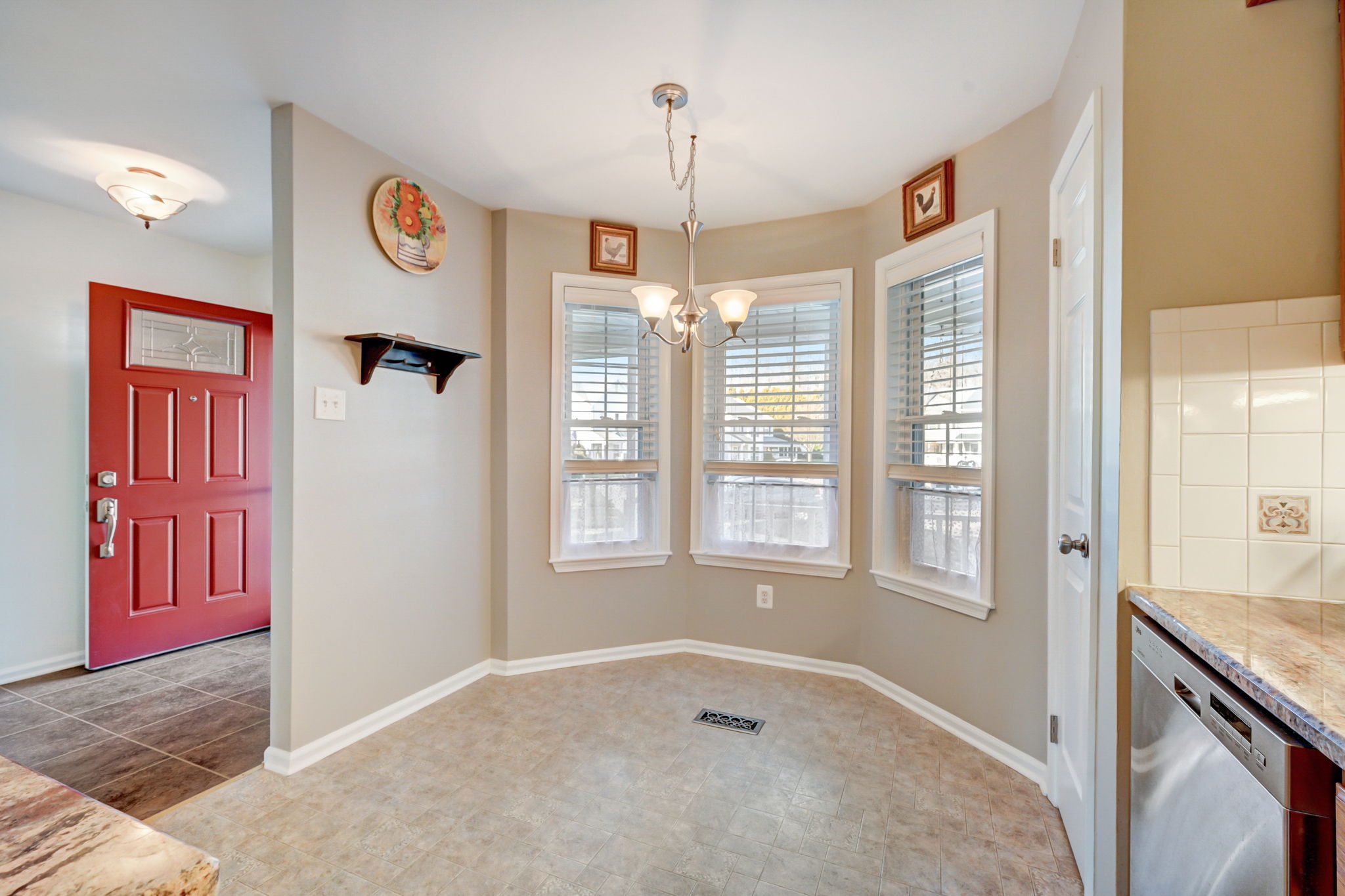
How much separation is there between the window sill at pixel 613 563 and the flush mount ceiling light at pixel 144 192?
239 centimetres

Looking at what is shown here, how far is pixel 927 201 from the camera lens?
258cm

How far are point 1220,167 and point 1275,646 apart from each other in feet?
3.17

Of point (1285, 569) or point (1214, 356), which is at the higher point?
point (1214, 356)

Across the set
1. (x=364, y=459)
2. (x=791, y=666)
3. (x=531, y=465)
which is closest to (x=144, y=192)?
(x=364, y=459)

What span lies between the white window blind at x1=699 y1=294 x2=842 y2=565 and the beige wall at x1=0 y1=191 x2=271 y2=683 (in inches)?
128

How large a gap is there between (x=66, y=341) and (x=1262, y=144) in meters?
4.68

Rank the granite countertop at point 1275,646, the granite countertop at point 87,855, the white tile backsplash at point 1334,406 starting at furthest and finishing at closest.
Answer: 1. the white tile backsplash at point 1334,406
2. the granite countertop at point 1275,646
3. the granite countertop at point 87,855

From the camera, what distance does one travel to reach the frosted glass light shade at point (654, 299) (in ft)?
6.93

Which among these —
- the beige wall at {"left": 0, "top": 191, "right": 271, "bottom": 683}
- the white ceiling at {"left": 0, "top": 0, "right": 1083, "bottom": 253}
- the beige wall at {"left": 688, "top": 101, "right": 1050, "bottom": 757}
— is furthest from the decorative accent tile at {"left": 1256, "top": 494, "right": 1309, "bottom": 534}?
the beige wall at {"left": 0, "top": 191, "right": 271, "bottom": 683}

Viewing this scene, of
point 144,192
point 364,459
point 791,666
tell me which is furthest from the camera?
A: point 791,666

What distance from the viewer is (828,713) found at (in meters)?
2.64

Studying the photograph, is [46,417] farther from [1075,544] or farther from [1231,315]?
[1231,315]

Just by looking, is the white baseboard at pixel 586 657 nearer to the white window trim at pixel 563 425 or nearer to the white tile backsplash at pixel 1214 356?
the white window trim at pixel 563 425

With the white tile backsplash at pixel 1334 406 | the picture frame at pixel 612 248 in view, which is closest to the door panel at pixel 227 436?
the picture frame at pixel 612 248
